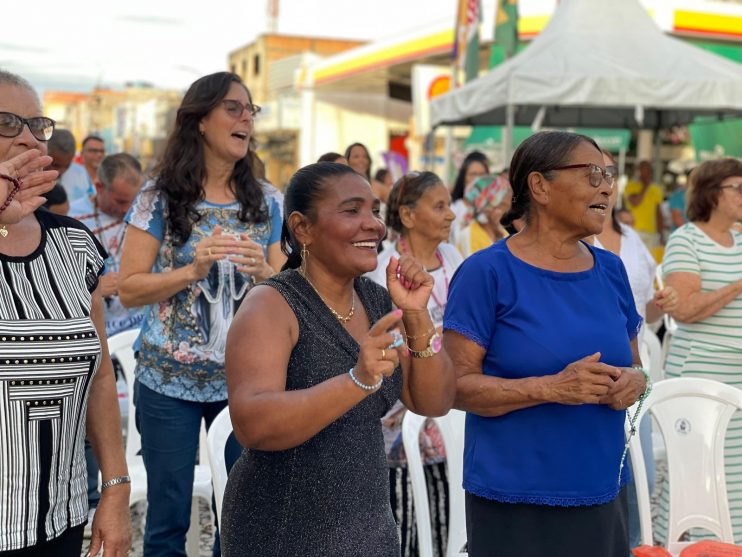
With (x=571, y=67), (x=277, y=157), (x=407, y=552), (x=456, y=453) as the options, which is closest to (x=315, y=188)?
(x=456, y=453)

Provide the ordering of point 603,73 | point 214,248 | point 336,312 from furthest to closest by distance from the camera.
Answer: point 603,73 < point 214,248 < point 336,312

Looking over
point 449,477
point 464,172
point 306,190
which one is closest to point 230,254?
point 306,190

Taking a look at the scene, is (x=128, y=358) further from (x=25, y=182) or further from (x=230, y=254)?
(x=25, y=182)

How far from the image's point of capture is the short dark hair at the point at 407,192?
15.9ft

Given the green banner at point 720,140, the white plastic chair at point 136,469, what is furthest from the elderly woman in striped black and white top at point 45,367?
the green banner at point 720,140

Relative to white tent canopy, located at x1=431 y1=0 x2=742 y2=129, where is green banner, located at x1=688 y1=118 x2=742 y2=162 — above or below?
below

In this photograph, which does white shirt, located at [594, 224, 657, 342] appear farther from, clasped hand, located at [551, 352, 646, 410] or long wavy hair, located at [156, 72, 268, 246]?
clasped hand, located at [551, 352, 646, 410]

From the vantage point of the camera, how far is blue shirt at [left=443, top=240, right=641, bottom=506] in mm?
2740

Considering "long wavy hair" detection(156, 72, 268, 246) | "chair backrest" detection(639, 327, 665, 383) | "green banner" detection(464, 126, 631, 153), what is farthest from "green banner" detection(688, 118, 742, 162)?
"long wavy hair" detection(156, 72, 268, 246)

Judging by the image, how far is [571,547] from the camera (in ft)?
9.06

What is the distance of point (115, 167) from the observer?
19.5 feet

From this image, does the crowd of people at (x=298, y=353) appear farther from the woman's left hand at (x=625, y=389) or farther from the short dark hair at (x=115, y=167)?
the short dark hair at (x=115, y=167)

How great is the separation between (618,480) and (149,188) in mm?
2010

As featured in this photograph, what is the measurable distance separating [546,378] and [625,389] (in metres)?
0.25
